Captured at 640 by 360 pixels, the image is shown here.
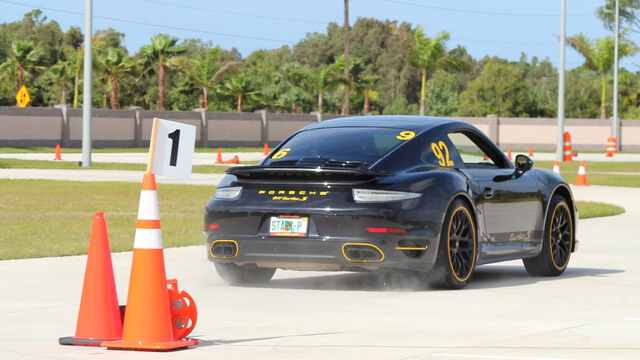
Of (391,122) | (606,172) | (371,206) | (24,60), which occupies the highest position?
(24,60)

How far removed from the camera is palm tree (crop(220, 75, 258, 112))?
256 feet

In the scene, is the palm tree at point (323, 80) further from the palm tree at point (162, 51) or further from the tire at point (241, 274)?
the tire at point (241, 274)

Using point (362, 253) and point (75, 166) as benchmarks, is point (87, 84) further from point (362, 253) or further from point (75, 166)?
point (362, 253)

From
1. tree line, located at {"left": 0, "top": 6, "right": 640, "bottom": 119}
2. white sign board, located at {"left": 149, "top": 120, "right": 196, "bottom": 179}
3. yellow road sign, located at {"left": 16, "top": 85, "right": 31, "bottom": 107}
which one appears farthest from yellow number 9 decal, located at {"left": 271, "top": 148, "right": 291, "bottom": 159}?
tree line, located at {"left": 0, "top": 6, "right": 640, "bottom": 119}

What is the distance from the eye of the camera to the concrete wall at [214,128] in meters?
58.4

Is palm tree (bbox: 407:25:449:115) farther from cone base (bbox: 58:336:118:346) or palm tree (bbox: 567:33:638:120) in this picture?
cone base (bbox: 58:336:118:346)

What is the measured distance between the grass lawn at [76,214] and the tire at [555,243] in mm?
4531

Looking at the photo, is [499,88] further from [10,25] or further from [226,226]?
[226,226]

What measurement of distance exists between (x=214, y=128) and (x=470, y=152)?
5788cm

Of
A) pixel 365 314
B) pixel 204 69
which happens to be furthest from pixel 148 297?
pixel 204 69

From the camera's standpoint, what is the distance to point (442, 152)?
10.6 m

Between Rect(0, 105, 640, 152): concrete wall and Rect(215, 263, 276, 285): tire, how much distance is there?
4835cm

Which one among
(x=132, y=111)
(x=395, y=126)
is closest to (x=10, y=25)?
(x=132, y=111)

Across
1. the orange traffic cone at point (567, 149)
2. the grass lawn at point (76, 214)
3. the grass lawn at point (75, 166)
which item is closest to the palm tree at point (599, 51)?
the orange traffic cone at point (567, 149)
